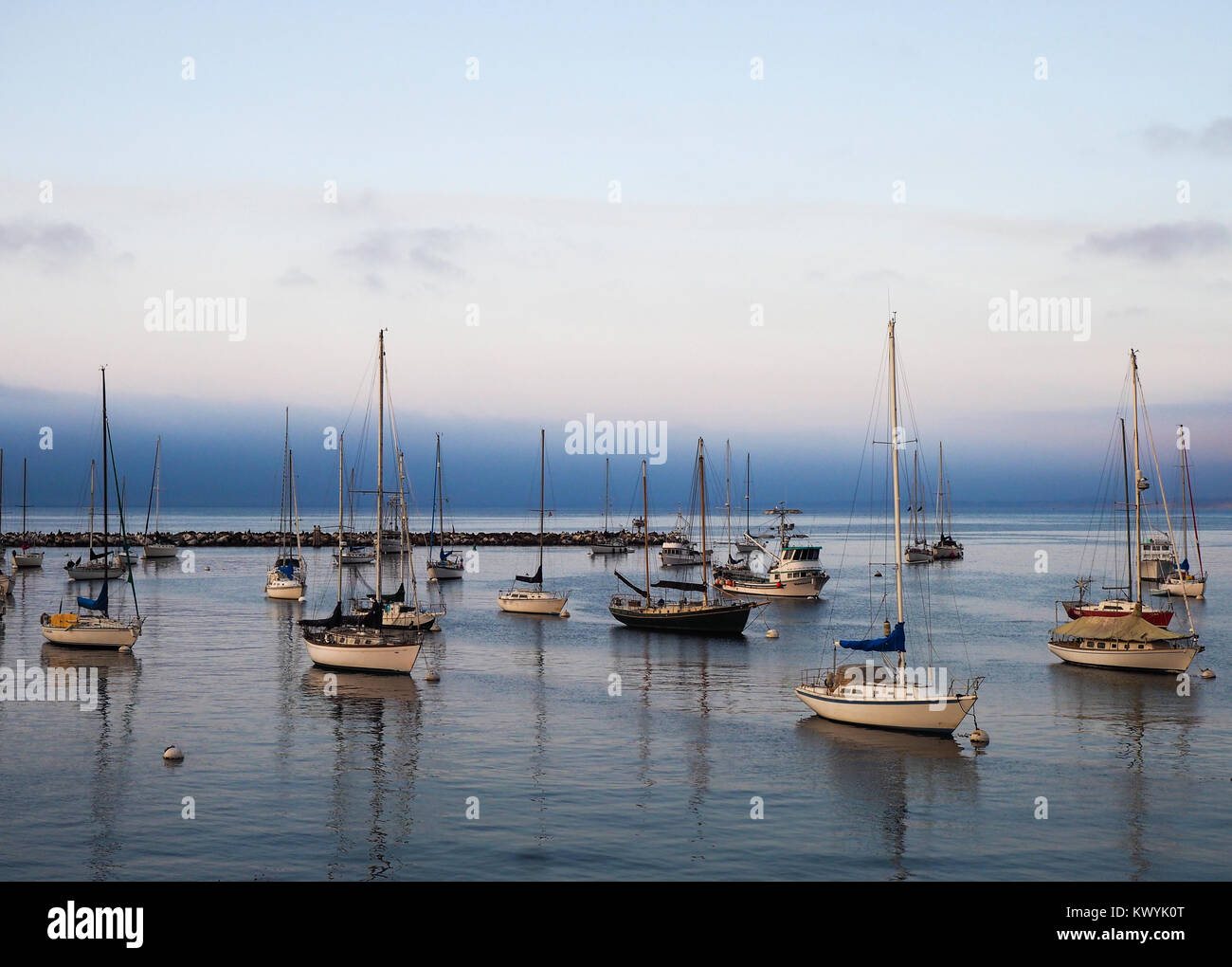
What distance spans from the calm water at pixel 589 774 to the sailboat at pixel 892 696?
690 millimetres

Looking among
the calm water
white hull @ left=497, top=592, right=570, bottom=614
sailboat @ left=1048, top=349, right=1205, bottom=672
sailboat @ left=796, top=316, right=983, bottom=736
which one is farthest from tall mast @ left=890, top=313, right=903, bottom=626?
white hull @ left=497, top=592, right=570, bottom=614

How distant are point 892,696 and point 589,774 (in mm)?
11123

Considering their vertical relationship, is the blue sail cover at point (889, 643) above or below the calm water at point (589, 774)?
above

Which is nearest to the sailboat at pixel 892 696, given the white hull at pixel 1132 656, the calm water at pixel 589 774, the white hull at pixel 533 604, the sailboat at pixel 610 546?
the calm water at pixel 589 774

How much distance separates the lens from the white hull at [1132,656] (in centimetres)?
4912

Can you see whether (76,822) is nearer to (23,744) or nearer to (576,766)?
(23,744)

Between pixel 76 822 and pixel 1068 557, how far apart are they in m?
156

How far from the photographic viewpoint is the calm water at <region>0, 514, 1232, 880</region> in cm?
2398

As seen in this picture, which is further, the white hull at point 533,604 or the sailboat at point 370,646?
the white hull at point 533,604

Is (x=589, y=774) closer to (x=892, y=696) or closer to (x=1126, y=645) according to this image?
(x=892, y=696)

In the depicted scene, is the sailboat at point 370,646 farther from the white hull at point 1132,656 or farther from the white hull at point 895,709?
the white hull at point 1132,656

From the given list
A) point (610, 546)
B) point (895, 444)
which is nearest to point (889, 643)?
point (895, 444)

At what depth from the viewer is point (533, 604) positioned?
255ft
